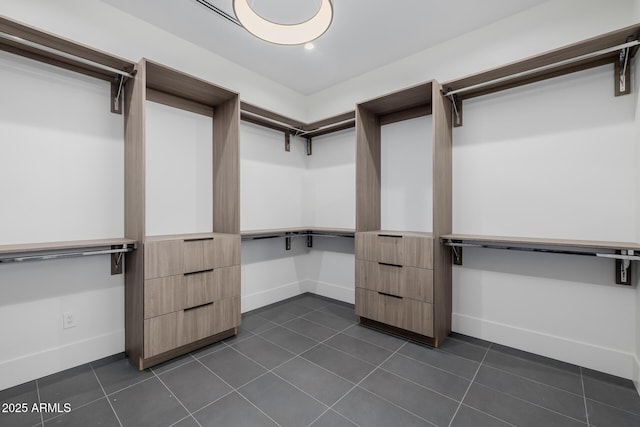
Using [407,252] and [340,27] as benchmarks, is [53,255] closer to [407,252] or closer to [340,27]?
[407,252]

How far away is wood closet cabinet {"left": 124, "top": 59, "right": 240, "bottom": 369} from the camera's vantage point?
2.04m

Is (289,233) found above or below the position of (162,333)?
above

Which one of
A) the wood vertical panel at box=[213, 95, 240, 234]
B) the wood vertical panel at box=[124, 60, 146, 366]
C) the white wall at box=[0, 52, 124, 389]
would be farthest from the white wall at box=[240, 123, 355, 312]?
the white wall at box=[0, 52, 124, 389]

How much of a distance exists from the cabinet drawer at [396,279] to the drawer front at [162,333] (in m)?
1.67

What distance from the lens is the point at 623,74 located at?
1.93 metres

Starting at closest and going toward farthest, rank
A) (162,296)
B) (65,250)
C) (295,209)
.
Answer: (65,250), (162,296), (295,209)

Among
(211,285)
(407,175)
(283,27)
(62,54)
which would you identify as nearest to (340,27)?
(283,27)

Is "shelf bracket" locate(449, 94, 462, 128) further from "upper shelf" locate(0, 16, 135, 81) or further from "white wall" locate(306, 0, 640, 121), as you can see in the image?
"upper shelf" locate(0, 16, 135, 81)

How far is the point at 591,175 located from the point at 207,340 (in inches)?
131

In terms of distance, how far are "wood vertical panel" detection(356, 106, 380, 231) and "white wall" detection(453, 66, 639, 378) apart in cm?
82

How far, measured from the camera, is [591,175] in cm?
207

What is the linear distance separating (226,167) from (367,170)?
4.82 feet

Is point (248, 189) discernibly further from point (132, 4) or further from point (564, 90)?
point (564, 90)

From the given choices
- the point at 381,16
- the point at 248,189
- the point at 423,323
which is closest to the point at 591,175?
the point at 423,323
